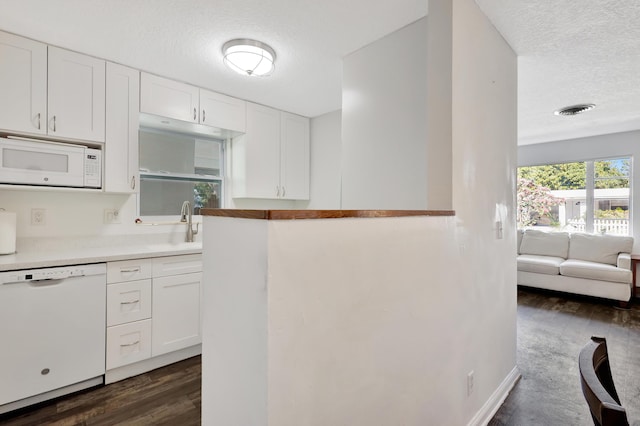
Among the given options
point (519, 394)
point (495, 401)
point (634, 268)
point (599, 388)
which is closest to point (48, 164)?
point (599, 388)

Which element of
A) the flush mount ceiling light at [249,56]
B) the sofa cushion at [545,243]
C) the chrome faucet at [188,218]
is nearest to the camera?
the flush mount ceiling light at [249,56]

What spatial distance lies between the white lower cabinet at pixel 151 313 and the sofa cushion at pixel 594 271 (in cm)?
480

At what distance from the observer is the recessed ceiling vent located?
3369 mm

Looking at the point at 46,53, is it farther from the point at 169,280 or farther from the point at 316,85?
the point at 316,85

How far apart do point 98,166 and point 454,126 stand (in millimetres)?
2548

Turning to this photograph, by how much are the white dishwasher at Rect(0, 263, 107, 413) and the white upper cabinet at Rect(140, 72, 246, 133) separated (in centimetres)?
141

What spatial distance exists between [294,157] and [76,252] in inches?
92.5

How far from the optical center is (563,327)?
3.25 metres

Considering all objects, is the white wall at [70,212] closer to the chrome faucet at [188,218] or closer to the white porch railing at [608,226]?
the chrome faucet at [188,218]

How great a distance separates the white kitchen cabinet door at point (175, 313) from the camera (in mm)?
2398

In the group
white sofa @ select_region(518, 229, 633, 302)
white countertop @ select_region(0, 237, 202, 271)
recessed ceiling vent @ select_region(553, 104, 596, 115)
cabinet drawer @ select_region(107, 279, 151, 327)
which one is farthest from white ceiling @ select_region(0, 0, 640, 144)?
white sofa @ select_region(518, 229, 633, 302)

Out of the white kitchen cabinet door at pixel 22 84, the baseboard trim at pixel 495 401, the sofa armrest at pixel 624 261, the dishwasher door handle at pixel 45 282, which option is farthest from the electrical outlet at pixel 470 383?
the sofa armrest at pixel 624 261

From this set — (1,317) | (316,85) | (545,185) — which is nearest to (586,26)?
(316,85)

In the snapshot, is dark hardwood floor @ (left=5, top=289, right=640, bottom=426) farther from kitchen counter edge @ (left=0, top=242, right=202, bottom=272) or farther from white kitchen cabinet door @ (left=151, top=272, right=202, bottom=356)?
kitchen counter edge @ (left=0, top=242, right=202, bottom=272)
